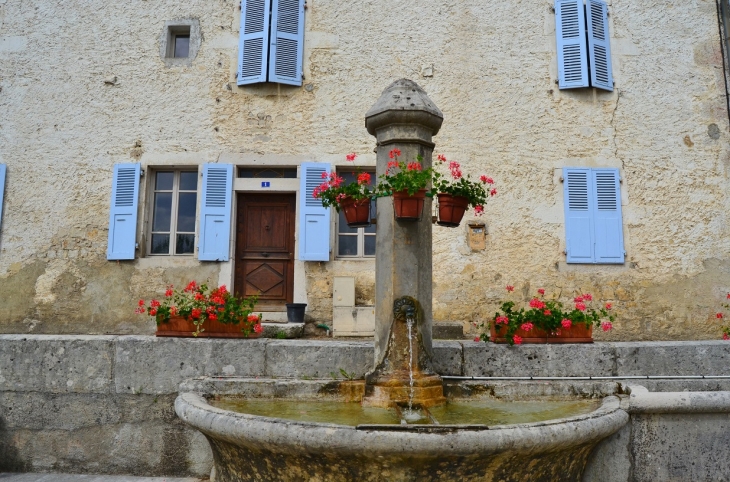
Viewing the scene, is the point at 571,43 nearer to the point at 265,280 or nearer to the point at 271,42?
the point at 271,42

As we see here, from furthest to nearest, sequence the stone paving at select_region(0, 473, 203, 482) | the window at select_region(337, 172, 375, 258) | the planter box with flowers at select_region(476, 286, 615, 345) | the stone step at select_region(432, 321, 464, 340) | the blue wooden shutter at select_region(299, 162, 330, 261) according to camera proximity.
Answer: the window at select_region(337, 172, 375, 258)
the blue wooden shutter at select_region(299, 162, 330, 261)
the stone step at select_region(432, 321, 464, 340)
the planter box with flowers at select_region(476, 286, 615, 345)
the stone paving at select_region(0, 473, 203, 482)

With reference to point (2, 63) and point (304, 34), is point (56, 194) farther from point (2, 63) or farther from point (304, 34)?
point (304, 34)

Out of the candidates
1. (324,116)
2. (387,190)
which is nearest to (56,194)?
(324,116)

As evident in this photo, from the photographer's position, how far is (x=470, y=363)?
3.75m

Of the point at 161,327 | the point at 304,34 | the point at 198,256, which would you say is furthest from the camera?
the point at 304,34

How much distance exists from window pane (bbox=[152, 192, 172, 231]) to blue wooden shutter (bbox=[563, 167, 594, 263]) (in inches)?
199

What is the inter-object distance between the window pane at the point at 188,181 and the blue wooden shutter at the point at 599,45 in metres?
5.22

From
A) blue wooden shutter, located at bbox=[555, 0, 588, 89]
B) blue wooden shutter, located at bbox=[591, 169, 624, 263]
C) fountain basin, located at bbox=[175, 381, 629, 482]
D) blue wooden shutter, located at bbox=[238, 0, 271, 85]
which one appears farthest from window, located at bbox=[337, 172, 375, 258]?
fountain basin, located at bbox=[175, 381, 629, 482]

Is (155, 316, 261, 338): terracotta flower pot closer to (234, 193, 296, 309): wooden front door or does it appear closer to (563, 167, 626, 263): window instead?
(234, 193, 296, 309): wooden front door

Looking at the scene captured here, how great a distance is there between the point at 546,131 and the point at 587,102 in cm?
68

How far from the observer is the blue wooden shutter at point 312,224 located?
22.4ft

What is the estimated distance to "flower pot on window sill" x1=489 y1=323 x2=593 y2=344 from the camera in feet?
13.0

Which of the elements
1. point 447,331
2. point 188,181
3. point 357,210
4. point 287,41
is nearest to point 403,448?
point 357,210

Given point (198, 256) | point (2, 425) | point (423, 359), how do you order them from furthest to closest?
1. point (198, 256)
2. point (2, 425)
3. point (423, 359)
